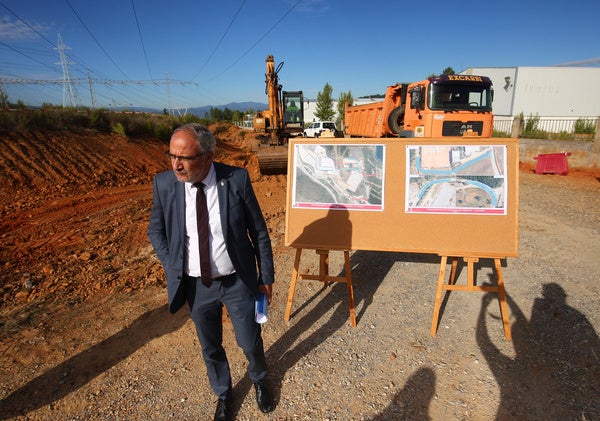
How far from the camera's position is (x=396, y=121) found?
1025 centimetres

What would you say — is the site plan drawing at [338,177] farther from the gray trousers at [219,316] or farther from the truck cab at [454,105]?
the truck cab at [454,105]

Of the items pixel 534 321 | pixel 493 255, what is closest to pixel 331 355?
pixel 493 255

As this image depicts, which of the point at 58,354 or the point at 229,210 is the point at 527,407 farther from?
the point at 58,354

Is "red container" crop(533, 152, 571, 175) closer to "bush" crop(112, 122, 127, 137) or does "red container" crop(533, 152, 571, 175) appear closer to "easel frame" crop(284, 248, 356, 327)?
"easel frame" crop(284, 248, 356, 327)

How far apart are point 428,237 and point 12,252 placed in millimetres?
6117

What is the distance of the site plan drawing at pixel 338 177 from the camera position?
323 centimetres

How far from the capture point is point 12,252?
17.0 ft

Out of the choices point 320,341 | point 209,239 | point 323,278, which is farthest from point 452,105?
point 209,239

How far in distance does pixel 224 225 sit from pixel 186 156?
47cm

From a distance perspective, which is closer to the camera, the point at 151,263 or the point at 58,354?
the point at 58,354

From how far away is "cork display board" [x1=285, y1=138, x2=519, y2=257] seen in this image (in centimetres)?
302

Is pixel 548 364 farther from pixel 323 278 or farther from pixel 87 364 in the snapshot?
pixel 87 364

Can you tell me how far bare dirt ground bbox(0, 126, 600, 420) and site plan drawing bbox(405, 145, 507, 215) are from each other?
1308 mm

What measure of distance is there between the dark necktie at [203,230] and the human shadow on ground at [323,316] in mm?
1213
